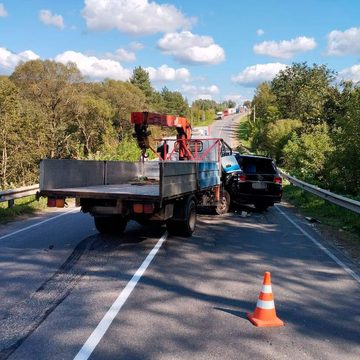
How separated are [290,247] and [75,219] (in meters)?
5.98

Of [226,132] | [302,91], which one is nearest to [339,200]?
[302,91]

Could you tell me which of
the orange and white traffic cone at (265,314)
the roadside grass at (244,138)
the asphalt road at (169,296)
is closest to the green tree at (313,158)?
the asphalt road at (169,296)

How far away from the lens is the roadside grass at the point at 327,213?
479 inches

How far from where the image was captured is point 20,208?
46.8 feet

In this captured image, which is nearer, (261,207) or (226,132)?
(261,207)

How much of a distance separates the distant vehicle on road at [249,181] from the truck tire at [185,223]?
4.30 metres

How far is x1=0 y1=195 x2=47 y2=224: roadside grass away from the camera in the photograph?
514 inches

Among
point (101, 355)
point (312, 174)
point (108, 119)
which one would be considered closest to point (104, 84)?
point (108, 119)

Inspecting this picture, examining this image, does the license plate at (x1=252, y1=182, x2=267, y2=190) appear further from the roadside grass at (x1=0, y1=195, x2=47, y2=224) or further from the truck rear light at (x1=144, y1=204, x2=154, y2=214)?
the truck rear light at (x1=144, y1=204, x2=154, y2=214)

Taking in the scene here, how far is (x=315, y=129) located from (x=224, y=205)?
2354 cm

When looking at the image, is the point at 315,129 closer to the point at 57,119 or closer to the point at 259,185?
the point at 259,185

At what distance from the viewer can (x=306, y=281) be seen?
699 cm

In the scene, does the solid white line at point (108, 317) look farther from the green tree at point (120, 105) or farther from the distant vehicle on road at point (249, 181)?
the green tree at point (120, 105)

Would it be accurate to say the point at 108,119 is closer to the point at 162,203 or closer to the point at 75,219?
the point at 75,219
